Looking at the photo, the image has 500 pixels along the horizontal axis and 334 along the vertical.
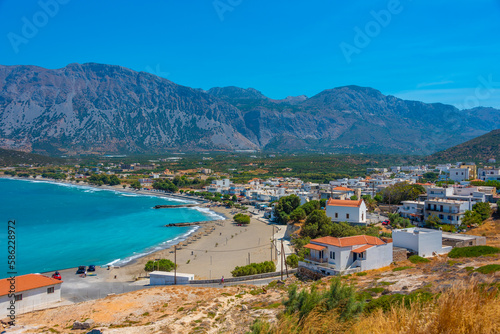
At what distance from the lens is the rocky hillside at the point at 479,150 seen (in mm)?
92769

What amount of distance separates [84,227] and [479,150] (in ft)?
327

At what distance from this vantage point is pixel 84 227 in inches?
1788

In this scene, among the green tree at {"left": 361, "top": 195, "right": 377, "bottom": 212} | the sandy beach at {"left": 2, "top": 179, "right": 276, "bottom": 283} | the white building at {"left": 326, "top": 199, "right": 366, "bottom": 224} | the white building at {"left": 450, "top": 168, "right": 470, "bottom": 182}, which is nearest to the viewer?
the sandy beach at {"left": 2, "top": 179, "right": 276, "bottom": 283}

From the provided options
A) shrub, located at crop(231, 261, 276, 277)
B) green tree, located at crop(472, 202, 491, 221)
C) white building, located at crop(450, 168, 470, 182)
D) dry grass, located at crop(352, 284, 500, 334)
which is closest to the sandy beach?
shrub, located at crop(231, 261, 276, 277)

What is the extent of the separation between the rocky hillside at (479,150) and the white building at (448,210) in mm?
72687

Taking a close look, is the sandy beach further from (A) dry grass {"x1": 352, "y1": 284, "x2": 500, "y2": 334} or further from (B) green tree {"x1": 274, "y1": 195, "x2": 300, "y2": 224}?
(A) dry grass {"x1": 352, "y1": 284, "x2": 500, "y2": 334}

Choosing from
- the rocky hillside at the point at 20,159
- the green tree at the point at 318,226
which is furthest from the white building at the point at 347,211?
the rocky hillside at the point at 20,159

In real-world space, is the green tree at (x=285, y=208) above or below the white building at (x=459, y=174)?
below

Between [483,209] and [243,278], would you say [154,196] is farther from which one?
[483,209]

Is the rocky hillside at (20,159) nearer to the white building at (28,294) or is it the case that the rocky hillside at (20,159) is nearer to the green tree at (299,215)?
the green tree at (299,215)

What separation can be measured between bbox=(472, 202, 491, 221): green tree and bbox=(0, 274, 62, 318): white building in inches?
1264

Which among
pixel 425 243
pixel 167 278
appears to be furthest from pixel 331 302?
pixel 425 243

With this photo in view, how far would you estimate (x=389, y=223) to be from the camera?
3212 centimetres

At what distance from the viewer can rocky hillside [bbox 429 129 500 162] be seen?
92.8 metres
